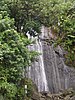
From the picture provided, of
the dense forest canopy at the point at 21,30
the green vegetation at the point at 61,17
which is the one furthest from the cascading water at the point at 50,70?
the green vegetation at the point at 61,17

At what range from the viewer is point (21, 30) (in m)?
13.0

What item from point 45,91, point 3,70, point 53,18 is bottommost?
point 45,91

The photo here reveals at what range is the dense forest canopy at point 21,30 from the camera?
9031 millimetres

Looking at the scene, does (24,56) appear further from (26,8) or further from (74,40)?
(74,40)

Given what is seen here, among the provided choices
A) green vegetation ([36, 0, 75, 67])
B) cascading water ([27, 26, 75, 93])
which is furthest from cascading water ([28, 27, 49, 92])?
green vegetation ([36, 0, 75, 67])

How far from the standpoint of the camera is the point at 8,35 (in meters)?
9.54

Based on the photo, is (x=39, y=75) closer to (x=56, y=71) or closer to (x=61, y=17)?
(x=56, y=71)

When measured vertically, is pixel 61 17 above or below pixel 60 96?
above

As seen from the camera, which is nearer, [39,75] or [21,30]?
[21,30]

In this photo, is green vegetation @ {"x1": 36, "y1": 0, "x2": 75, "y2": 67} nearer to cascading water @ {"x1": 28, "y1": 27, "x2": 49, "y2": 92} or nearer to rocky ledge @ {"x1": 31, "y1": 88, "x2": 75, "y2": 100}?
cascading water @ {"x1": 28, "y1": 27, "x2": 49, "y2": 92}

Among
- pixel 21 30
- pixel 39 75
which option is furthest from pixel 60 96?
pixel 21 30

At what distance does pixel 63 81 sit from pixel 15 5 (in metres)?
5.74

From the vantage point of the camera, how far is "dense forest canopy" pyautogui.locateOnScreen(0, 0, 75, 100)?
29.6ft

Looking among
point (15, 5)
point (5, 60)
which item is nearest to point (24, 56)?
point (5, 60)
